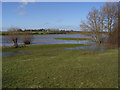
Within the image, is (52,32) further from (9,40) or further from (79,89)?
(79,89)

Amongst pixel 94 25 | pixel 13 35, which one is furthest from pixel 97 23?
pixel 13 35

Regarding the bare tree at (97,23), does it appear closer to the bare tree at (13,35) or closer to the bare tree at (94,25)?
the bare tree at (94,25)

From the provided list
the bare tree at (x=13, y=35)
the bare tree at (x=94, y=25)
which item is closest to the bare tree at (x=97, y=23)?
the bare tree at (x=94, y=25)

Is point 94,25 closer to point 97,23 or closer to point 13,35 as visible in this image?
point 97,23

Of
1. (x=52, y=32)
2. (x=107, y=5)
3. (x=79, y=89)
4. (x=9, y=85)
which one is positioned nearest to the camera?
(x=79, y=89)

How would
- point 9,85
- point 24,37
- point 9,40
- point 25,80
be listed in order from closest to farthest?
point 9,85 < point 25,80 < point 9,40 < point 24,37

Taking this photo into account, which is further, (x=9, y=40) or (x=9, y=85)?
(x=9, y=40)

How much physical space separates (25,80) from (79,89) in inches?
124

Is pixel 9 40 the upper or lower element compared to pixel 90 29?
lower

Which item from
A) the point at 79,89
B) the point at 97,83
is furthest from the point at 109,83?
the point at 79,89

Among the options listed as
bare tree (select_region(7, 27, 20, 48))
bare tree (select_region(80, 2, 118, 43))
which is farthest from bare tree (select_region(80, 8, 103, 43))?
bare tree (select_region(7, 27, 20, 48))

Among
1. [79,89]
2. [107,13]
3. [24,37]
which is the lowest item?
[79,89]

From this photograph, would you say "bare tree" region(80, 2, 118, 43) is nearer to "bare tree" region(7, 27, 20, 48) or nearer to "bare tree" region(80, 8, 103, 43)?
"bare tree" region(80, 8, 103, 43)

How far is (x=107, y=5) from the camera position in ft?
103
